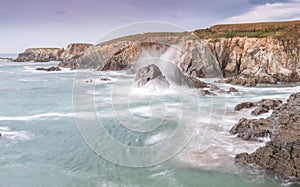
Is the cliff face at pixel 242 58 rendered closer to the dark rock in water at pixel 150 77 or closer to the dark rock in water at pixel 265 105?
the dark rock in water at pixel 150 77

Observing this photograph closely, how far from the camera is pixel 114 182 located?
895 centimetres

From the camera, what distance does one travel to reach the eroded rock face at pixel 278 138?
8.74 meters

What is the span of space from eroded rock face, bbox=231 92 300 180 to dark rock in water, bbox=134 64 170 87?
1070cm

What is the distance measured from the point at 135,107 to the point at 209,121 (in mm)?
5432

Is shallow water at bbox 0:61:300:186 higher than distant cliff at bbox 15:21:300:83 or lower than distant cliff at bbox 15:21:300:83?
lower

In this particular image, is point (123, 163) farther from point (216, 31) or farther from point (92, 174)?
point (216, 31)

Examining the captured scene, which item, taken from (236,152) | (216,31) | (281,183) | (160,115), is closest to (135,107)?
(160,115)

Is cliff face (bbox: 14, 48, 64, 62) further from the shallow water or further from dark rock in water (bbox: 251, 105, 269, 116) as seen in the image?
dark rock in water (bbox: 251, 105, 269, 116)

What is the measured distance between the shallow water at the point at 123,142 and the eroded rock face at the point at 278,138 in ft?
1.63

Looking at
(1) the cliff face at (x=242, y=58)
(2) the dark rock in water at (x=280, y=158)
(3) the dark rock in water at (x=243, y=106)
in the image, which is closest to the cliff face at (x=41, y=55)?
(1) the cliff face at (x=242, y=58)

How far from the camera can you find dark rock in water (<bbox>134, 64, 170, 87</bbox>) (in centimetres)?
2327

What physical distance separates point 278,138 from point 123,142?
6350mm

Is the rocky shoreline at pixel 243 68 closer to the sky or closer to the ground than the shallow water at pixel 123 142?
closer to the sky

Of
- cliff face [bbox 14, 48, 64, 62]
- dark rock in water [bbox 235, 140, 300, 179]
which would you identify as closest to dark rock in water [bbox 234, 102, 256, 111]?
dark rock in water [bbox 235, 140, 300, 179]
